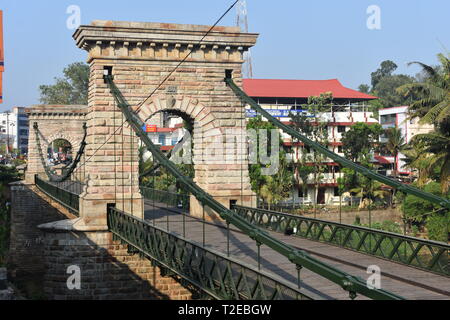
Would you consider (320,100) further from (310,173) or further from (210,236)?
(210,236)

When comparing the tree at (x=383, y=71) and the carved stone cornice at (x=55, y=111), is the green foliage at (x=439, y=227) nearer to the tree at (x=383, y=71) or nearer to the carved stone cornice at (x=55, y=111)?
the carved stone cornice at (x=55, y=111)

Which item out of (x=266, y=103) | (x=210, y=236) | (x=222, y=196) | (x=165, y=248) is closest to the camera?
(x=165, y=248)

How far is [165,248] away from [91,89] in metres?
7.47

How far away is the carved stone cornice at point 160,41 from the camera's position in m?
21.0

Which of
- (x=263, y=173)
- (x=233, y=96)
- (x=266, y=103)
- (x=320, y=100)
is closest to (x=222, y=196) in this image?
(x=233, y=96)

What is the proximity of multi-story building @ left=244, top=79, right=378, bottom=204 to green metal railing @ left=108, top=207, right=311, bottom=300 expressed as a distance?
34.2 metres

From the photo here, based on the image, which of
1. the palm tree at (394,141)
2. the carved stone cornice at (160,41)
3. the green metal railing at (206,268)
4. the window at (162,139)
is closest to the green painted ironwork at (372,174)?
the carved stone cornice at (160,41)

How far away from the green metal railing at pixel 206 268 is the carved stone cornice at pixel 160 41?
5506 mm

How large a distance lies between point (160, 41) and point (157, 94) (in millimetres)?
1769

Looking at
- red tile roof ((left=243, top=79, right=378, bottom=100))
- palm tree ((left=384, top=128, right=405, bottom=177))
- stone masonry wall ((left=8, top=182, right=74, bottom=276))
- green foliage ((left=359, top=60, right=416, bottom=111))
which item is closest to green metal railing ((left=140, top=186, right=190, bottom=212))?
stone masonry wall ((left=8, top=182, right=74, bottom=276))

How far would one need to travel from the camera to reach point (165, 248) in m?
16.7

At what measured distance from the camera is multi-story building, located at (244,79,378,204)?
56344 mm

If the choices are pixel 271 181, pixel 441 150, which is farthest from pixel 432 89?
pixel 271 181

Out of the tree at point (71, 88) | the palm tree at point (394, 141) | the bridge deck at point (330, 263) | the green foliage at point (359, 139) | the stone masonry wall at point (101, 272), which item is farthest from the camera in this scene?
the tree at point (71, 88)
